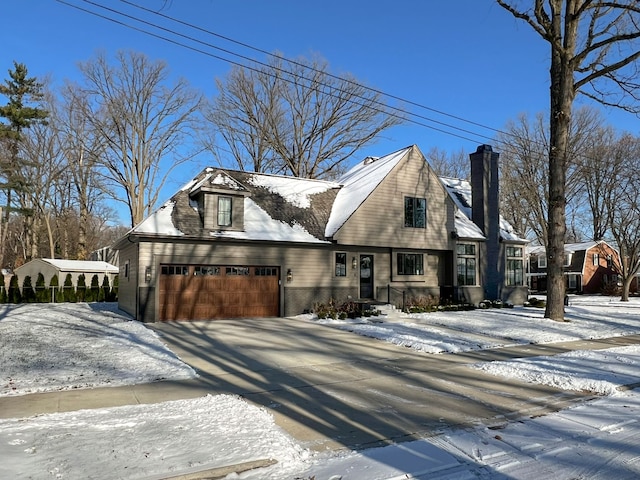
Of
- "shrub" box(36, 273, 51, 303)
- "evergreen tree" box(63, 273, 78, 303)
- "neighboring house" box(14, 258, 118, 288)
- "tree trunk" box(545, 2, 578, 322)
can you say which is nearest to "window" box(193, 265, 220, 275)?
"tree trunk" box(545, 2, 578, 322)

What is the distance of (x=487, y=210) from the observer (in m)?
25.3

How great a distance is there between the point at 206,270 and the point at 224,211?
7.88 ft

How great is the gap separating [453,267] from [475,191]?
497cm

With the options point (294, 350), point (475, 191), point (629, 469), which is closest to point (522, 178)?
point (475, 191)

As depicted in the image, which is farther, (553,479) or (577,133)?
(577,133)

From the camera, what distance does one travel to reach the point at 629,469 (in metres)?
4.60

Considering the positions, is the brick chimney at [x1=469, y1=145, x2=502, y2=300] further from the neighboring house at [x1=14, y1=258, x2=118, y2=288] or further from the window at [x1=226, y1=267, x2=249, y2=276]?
the neighboring house at [x1=14, y1=258, x2=118, y2=288]

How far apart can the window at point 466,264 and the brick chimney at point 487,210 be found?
1.69 ft

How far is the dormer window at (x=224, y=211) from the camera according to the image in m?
18.3

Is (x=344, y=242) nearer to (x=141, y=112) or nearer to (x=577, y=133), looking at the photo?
(x=141, y=112)

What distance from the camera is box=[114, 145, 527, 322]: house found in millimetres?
17297

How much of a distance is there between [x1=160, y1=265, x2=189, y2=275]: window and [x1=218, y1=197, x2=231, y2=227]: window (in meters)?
2.15

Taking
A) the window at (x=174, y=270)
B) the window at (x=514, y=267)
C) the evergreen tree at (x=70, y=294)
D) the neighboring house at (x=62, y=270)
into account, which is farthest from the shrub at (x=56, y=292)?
the window at (x=514, y=267)

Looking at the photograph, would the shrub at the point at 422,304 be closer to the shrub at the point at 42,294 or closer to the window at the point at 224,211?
the window at the point at 224,211
